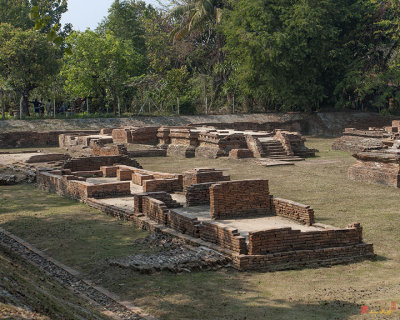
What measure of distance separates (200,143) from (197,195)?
1269 cm

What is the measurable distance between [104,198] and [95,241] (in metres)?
3.84

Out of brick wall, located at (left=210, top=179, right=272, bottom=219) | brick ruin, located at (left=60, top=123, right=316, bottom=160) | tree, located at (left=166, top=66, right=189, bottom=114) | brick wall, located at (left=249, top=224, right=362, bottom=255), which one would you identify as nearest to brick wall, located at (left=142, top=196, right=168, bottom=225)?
brick wall, located at (left=210, top=179, right=272, bottom=219)

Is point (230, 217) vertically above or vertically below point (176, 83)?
below

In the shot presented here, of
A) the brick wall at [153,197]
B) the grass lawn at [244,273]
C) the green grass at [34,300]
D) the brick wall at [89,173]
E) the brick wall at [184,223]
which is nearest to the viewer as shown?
the green grass at [34,300]

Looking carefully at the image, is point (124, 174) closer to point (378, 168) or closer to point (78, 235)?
point (78, 235)

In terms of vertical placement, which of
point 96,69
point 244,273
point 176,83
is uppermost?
point 96,69

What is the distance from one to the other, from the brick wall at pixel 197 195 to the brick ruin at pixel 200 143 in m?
10.0

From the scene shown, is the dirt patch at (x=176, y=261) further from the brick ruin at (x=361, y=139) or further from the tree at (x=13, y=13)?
the tree at (x=13, y=13)

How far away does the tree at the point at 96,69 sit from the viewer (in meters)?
36.2

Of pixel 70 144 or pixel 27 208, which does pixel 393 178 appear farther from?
pixel 70 144

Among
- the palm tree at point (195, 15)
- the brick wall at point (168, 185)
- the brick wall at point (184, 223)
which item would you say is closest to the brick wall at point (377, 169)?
the brick wall at point (168, 185)

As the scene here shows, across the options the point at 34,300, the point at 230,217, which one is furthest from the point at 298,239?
the point at 34,300

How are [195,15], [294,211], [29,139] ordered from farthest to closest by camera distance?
[195,15]
[29,139]
[294,211]

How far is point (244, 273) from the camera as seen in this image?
29.2ft
